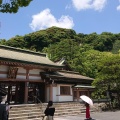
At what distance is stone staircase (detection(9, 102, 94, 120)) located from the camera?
53.1 ft

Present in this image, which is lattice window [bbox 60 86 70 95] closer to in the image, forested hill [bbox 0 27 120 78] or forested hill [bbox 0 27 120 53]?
forested hill [bbox 0 27 120 78]

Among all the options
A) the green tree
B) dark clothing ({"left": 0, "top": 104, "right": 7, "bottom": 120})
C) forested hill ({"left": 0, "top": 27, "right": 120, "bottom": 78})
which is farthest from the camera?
forested hill ({"left": 0, "top": 27, "right": 120, "bottom": 78})

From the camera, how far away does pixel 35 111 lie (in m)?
17.9

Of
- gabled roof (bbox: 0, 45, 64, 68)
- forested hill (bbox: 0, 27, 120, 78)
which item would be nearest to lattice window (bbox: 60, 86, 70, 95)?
gabled roof (bbox: 0, 45, 64, 68)

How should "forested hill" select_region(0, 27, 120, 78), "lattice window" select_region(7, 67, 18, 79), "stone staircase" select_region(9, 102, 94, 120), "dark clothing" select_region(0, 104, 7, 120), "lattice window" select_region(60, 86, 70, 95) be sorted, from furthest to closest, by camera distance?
1. "forested hill" select_region(0, 27, 120, 78)
2. "lattice window" select_region(60, 86, 70, 95)
3. "lattice window" select_region(7, 67, 18, 79)
4. "stone staircase" select_region(9, 102, 94, 120)
5. "dark clothing" select_region(0, 104, 7, 120)

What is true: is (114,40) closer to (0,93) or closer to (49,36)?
(49,36)

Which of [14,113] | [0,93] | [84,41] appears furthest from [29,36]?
[0,93]

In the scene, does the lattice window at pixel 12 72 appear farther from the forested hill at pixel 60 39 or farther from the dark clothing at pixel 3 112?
the forested hill at pixel 60 39

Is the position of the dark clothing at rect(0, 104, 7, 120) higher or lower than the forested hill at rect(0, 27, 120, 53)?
lower

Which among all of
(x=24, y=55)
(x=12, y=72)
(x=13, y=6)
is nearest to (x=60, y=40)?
→ (x=24, y=55)

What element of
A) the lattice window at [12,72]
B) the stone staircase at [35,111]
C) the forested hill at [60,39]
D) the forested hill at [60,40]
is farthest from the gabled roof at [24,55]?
the forested hill at [60,39]

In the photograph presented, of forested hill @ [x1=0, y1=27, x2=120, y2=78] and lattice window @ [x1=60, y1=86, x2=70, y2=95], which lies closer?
lattice window @ [x1=60, y1=86, x2=70, y2=95]

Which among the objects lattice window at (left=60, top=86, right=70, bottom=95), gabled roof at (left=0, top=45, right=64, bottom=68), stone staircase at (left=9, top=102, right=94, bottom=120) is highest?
gabled roof at (left=0, top=45, right=64, bottom=68)

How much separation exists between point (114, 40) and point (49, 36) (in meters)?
28.6
